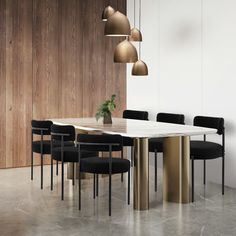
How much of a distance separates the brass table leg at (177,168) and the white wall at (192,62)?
3.22 feet

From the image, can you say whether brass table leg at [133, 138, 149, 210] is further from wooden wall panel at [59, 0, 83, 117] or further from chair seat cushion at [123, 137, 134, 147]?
wooden wall panel at [59, 0, 83, 117]

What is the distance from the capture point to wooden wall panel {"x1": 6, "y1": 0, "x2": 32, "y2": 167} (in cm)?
712

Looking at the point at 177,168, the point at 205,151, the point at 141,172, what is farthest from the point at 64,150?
the point at 205,151

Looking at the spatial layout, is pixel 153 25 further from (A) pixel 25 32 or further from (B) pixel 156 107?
(A) pixel 25 32

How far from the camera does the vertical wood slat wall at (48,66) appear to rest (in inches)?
281

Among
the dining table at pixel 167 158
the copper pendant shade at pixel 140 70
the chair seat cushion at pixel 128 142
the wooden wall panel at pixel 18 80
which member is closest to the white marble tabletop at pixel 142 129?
the dining table at pixel 167 158

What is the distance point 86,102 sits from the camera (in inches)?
306

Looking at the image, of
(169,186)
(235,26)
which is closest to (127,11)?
(235,26)

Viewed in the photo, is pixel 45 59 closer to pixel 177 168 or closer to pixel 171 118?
pixel 171 118

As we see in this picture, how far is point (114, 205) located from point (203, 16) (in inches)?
105

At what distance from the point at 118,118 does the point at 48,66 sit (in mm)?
1346

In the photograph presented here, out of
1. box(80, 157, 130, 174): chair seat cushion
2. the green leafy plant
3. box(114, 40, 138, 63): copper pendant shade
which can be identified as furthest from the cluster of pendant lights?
box(80, 157, 130, 174): chair seat cushion

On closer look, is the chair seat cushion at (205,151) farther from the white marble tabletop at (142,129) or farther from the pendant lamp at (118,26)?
the pendant lamp at (118,26)

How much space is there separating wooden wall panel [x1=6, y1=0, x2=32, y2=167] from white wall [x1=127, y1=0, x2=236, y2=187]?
1.61 meters
